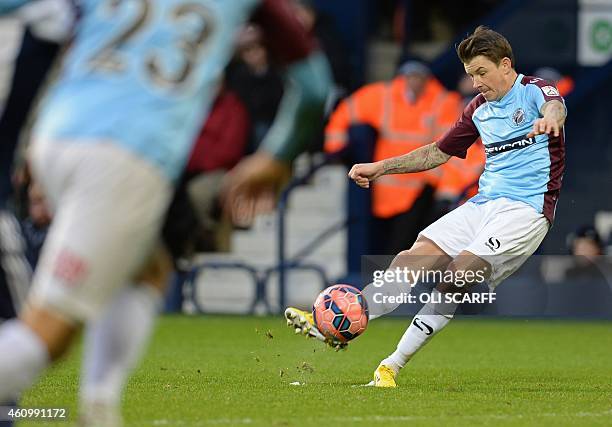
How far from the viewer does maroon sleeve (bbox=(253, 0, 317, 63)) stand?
4.80m

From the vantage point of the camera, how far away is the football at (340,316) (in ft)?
27.7

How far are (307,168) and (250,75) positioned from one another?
4.80 feet

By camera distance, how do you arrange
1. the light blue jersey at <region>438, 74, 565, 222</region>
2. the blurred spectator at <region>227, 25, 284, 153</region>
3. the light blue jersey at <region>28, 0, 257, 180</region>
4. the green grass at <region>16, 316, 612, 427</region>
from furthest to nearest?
the blurred spectator at <region>227, 25, 284, 153</region> < the light blue jersey at <region>438, 74, 565, 222</region> < the green grass at <region>16, 316, 612, 427</region> < the light blue jersey at <region>28, 0, 257, 180</region>

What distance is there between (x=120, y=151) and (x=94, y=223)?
0.84ft

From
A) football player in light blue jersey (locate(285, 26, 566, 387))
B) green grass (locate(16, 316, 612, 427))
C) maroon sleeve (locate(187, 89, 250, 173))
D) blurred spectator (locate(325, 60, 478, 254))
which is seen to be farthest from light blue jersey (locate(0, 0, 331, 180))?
blurred spectator (locate(325, 60, 478, 254))

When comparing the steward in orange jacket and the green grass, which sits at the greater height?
the steward in orange jacket

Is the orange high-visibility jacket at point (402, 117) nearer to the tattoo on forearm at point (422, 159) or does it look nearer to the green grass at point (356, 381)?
the green grass at point (356, 381)

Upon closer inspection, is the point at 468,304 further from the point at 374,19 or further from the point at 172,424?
the point at 172,424

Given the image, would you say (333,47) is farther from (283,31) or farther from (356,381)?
(283,31)

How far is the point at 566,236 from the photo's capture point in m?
16.3

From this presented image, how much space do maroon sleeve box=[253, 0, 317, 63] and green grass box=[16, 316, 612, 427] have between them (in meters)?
2.41

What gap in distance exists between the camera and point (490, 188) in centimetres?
899

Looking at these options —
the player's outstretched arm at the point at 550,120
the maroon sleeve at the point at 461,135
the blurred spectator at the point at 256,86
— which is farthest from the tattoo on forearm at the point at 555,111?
the blurred spectator at the point at 256,86

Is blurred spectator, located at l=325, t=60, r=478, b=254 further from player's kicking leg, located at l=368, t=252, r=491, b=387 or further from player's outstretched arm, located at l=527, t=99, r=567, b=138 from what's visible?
player's outstretched arm, located at l=527, t=99, r=567, b=138
